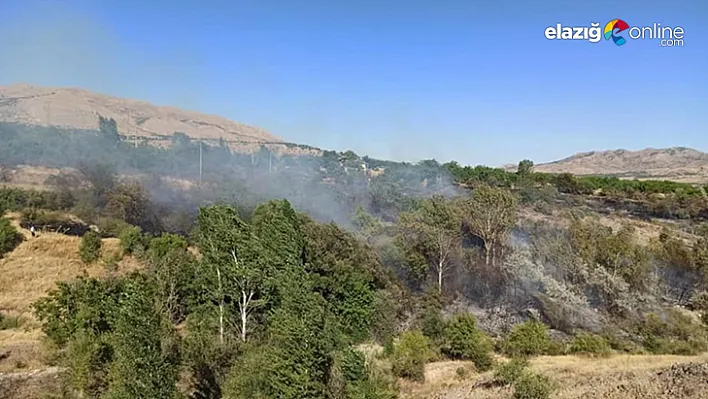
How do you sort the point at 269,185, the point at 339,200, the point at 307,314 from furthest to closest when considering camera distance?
the point at 269,185, the point at 339,200, the point at 307,314

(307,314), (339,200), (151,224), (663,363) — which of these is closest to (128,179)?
(151,224)

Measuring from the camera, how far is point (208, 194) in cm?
5559

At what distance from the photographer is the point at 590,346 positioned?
94.0 feet

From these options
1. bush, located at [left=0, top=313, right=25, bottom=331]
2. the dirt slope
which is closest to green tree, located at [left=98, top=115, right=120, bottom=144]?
the dirt slope

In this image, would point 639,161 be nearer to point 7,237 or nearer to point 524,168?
point 524,168

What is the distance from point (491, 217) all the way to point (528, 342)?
48.2ft

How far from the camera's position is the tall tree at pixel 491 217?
41.3 metres

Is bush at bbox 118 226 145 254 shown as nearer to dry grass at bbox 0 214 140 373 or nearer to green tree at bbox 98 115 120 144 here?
dry grass at bbox 0 214 140 373

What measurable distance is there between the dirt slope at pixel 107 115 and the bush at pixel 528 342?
92.2 meters

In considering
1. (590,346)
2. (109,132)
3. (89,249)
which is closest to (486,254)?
(590,346)

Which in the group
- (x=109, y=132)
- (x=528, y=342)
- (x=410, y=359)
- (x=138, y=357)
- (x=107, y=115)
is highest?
(x=107, y=115)

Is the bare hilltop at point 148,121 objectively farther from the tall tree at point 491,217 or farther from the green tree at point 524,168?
the tall tree at point 491,217

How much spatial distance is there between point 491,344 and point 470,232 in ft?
51.4

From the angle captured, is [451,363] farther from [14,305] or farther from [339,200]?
[339,200]
